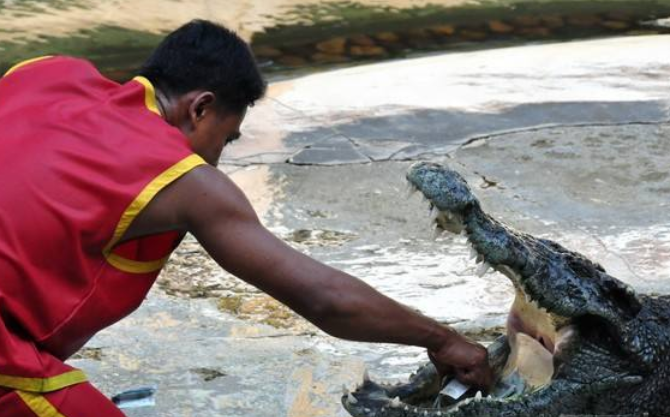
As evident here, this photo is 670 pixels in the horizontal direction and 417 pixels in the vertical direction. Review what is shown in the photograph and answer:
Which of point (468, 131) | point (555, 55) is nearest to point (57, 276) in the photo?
point (468, 131)

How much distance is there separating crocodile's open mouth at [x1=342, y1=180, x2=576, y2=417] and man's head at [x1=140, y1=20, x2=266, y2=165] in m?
0.53

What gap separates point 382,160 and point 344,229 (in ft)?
3.08

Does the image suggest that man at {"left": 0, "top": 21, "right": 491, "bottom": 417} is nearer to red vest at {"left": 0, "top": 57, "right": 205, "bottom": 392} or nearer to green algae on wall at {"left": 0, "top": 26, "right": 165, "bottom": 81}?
red vest at {"left": 0, "top": 57, "right": 205, "bottom": 392}

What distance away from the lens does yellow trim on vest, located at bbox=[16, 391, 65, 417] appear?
2553 mm

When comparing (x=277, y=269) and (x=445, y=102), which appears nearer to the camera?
(x=277, y=269)

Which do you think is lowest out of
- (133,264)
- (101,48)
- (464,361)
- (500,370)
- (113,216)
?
(101,48)

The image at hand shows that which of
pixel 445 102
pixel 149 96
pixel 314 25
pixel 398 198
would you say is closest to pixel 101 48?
pixel 314 25

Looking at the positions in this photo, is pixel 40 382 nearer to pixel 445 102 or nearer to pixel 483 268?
pixel 483 268

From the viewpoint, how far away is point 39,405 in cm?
257

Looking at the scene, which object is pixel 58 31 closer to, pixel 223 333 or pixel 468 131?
pixel 468 131

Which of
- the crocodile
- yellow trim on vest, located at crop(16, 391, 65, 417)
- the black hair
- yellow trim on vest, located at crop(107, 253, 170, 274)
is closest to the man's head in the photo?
the black hair

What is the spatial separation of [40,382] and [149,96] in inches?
25.5

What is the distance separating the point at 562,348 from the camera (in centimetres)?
304

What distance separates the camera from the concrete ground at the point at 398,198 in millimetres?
3801
